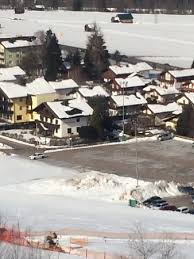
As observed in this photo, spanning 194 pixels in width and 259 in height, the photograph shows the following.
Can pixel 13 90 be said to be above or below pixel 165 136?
above

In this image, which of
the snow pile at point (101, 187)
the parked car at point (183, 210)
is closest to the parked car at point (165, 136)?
the snow pile at point (101, 187)

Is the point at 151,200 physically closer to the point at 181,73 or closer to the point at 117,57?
the point at 181,73

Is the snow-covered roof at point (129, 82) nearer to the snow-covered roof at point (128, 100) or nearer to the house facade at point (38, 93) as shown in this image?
the snow-covered roof at point (128, 100)

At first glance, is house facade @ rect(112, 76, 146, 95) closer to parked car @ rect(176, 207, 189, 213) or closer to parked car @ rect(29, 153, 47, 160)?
parked car @ rect(29, 153, 47, 160)

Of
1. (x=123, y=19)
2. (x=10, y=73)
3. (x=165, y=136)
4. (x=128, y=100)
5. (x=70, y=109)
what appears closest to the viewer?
(x=165, y=136)

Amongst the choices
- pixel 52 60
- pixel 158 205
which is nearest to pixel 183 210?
pixel 158 205

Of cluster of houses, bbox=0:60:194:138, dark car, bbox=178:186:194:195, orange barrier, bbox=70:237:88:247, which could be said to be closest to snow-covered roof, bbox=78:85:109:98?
cluster of houses, bbox=0:60:194:138

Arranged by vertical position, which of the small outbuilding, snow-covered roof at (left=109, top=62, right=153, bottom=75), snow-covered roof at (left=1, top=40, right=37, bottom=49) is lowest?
the small outbuilding
